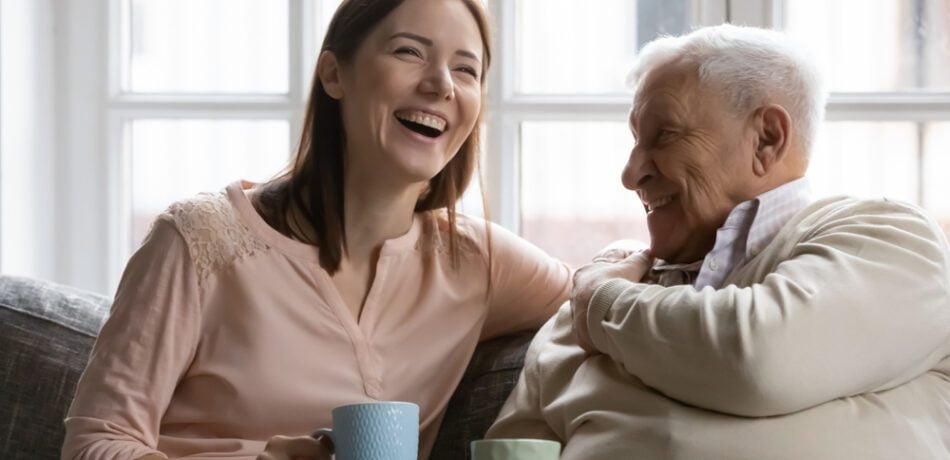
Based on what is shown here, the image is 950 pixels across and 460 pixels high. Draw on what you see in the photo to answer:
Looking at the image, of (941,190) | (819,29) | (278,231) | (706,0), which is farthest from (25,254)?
(941,190)

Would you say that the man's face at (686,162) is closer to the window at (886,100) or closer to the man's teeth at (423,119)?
the man's teeth at (423,119)

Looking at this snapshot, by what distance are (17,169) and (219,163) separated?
466 millimetres

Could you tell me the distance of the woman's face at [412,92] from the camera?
87.2 inches

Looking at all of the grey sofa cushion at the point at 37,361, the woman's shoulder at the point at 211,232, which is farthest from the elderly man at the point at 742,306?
the grey sofa cushion at the point at 37,361

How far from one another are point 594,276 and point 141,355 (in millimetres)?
701

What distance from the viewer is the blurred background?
3.05m

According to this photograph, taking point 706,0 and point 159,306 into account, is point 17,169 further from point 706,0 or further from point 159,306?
point 706,0

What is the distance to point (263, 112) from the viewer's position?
10.6 ft

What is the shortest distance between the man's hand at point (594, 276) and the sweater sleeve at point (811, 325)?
5.3 inches

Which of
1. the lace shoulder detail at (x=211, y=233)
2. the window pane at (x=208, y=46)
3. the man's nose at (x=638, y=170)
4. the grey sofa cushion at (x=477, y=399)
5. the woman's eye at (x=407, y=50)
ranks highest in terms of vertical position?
the window pane at (x=208, y=46)

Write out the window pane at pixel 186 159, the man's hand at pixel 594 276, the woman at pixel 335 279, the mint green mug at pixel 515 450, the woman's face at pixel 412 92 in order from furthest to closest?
1. the window pane at pixel 186 159
2. the woman's face at pixel 412 92
3. the woman at pixel 335 279
4. the man's hand at pixel 594 276
5. the mint green mug at pixel 515 450

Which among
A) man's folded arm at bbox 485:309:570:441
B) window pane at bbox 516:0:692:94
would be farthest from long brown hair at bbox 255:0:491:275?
window pane at bbox 516:0:692:94

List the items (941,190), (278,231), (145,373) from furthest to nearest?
(941,190) → (278,231) → (145,373)

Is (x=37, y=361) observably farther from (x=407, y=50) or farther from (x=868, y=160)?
(x=868, y=160)
